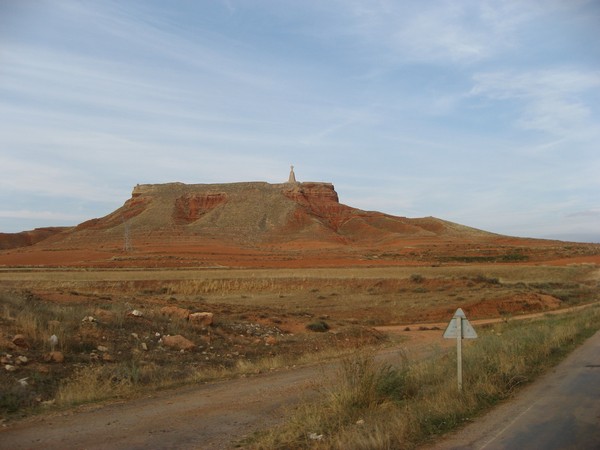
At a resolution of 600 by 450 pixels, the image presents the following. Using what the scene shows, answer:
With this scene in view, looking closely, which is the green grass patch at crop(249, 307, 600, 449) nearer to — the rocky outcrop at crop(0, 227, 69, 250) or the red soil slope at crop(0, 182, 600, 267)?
the red soil slope at crop(0, 182, 600, 267)

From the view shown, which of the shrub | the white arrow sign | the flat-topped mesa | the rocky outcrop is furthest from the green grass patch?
the rocky outcrop

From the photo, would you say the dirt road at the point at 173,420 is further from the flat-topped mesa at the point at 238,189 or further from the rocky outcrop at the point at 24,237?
the rocky outcrop at the point at 24,237

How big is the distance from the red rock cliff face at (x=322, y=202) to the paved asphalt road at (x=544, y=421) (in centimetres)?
11837

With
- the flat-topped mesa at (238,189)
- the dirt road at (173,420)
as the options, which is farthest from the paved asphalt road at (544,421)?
the flat-topped mesa at (238,189)

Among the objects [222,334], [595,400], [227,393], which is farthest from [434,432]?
[222,334]

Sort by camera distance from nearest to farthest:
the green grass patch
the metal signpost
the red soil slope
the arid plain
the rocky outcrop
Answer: the green grass patch
the metal signpost
the arid plain
the red soil slope
the rocky outcrop

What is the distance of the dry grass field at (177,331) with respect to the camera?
11797 millimetres

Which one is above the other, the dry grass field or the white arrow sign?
the white arrow sign

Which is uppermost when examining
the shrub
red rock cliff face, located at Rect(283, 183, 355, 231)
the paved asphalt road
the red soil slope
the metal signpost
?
red rock cliff face, located at Rect(283, 183, 355, 231)

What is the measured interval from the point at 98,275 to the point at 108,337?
38.3 meters

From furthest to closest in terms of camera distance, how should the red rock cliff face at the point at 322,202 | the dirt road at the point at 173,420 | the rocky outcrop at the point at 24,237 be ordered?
1. the rocky outcrop at the point at 24,237
2. the red rock cliff face at the point at 322,202
3. the dirt road at the point at 173,420

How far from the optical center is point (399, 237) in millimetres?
114438

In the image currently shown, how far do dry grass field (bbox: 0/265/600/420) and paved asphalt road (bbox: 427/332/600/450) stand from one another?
690 cm

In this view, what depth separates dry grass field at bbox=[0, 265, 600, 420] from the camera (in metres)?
11.8
